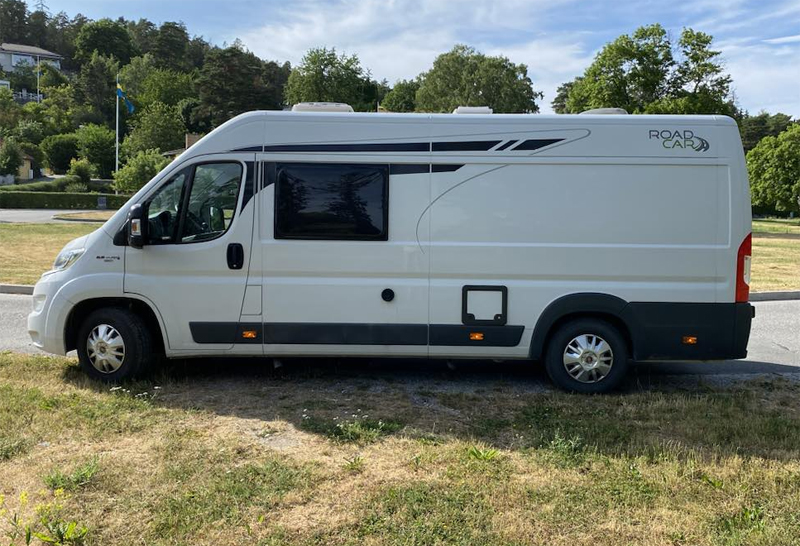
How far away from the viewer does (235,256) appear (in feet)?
19.1

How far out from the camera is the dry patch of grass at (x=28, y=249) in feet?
42.9

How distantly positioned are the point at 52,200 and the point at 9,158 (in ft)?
61.5

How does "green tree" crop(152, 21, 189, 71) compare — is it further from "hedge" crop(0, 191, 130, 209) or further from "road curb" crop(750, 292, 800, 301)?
"road curb" crop(750, 292, 800, 301)

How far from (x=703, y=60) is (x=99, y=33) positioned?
394ft

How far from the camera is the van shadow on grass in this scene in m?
4.75

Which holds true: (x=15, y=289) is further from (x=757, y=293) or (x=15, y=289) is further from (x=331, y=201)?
(x=757, y=293)

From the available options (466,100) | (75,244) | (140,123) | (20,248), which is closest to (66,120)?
(140,123)

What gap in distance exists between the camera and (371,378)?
643cm

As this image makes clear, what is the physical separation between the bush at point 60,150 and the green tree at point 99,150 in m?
6.37

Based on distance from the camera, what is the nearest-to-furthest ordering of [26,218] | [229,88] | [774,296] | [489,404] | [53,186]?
[489,404] < [774,296] < [26,218] < [53,186] < [229,88]

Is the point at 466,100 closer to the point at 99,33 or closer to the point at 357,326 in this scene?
the point at 357,326

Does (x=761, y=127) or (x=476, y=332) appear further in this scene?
(x=761, y=127)

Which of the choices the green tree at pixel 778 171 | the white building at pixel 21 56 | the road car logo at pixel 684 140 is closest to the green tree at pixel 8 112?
the white building at pixel 21 56

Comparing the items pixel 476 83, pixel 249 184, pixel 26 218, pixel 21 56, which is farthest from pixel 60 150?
pixel 249 184
